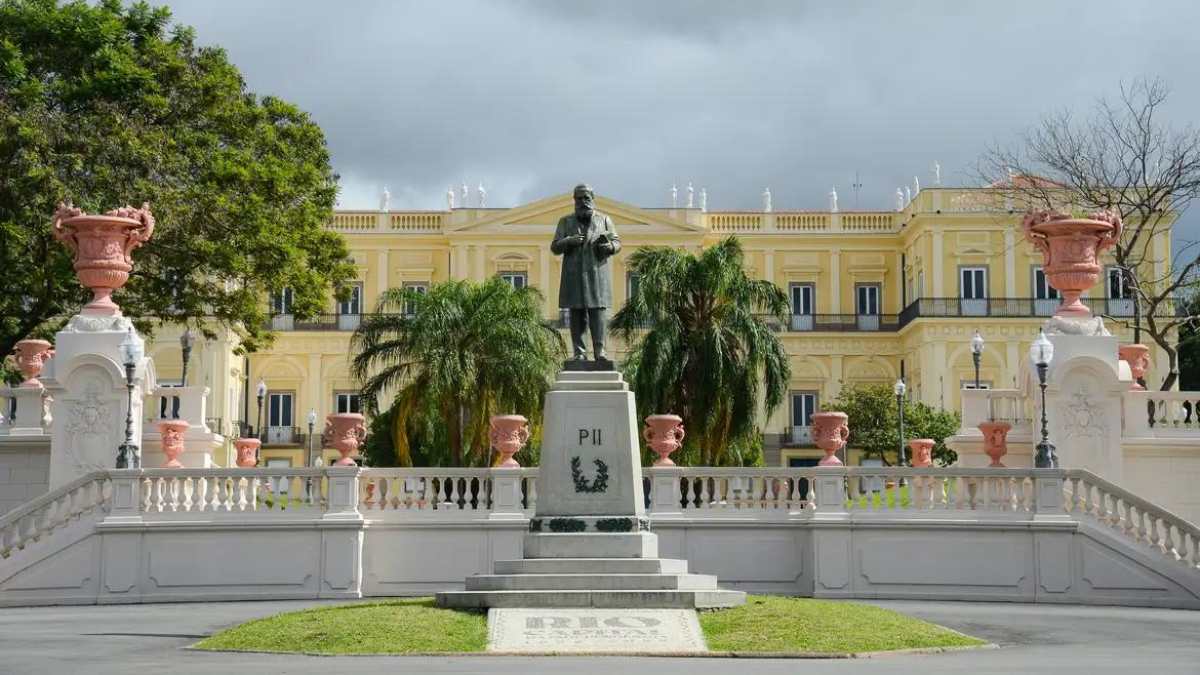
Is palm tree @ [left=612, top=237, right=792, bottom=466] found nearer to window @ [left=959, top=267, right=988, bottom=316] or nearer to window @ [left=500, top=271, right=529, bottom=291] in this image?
window @ [left=959, top=267, right=988, bottom=316]

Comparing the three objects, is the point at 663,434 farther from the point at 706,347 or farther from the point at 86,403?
the point at 706,347

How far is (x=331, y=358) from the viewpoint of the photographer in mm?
74562

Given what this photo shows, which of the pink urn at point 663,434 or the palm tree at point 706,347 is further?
the palm tree at point 706,347

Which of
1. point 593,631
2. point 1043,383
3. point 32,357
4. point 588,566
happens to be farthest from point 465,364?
point 593,631

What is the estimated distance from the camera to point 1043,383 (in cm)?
2389

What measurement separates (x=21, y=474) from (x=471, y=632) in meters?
13.3

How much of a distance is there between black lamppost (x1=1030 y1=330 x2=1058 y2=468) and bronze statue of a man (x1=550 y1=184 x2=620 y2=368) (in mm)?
7525

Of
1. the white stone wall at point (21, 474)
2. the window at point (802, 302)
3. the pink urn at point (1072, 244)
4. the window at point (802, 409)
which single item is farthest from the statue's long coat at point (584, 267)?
the window at point (802, 302)

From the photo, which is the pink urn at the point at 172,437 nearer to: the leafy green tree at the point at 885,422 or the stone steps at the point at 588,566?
the stone steps at the point at 588,566

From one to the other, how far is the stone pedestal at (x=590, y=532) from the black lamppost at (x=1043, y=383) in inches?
283

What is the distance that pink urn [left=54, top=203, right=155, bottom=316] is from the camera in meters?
26.5

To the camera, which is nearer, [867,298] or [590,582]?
[590,582]

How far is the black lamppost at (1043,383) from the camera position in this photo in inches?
939

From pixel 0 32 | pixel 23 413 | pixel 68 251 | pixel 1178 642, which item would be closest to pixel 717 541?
pixel 1178 642
